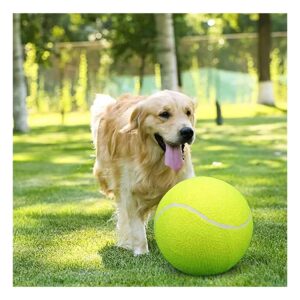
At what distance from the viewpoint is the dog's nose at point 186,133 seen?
408 centimetres

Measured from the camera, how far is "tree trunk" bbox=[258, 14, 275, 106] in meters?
16.5

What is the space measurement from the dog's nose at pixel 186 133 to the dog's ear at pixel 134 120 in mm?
413

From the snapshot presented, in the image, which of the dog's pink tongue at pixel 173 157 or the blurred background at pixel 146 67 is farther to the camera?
the blurred background at pixel 146 67

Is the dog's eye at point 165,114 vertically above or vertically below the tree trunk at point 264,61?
below

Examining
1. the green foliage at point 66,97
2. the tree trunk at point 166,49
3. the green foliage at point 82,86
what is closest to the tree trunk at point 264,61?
the green foliage at point 82,86

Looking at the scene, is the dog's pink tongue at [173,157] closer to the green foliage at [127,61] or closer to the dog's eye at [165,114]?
the dog's eye at [165,114]

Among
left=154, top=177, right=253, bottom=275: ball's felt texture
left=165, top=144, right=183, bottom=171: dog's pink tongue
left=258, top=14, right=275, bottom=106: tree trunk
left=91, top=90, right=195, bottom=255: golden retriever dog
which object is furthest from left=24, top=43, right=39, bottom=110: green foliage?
left=154, top=177, right=253, bottom=275: ball's felt texture

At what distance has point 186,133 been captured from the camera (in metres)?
4.09

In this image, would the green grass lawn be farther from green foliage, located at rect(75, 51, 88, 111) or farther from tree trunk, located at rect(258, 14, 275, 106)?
green foliage, located at rect(75, 51, 88, 111)

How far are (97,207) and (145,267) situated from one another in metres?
2.02

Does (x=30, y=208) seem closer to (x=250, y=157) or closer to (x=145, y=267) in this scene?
(x=145, y=267)

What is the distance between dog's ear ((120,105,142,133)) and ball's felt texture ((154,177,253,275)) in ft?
2.34

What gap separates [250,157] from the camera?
367 inches

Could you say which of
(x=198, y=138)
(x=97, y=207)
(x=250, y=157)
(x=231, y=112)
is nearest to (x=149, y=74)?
(x=231, y=112)
